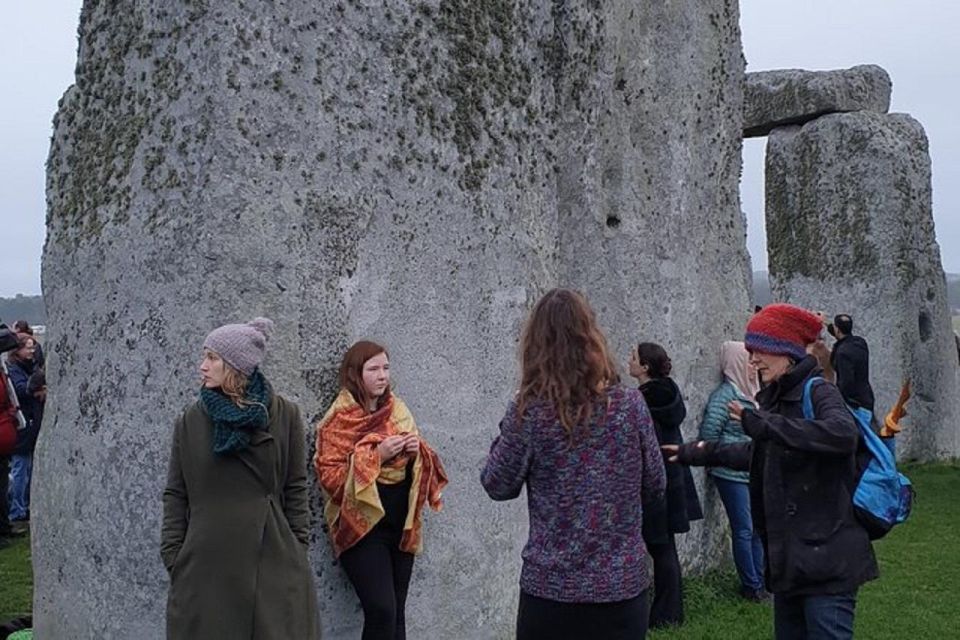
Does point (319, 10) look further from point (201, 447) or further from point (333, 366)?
point (201, 447)

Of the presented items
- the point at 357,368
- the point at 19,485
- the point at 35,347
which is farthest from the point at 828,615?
the point at 35,347

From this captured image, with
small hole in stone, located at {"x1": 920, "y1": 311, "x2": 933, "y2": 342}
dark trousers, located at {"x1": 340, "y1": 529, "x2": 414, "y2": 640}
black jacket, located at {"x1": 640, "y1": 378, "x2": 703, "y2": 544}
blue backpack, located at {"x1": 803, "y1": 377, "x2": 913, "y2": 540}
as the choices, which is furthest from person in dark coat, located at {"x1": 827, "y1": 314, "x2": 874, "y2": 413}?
dark trousers, located at {"x1": 340, "y1": 529, "x2": 414, "y2": 640}

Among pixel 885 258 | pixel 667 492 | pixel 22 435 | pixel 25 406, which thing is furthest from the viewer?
pixel 885 258

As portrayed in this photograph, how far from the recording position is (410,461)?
186 inches

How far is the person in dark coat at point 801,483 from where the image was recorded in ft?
12.8

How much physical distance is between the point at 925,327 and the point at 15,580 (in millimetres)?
8936

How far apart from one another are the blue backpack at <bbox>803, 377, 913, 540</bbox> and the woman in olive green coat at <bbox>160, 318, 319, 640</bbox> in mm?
1773

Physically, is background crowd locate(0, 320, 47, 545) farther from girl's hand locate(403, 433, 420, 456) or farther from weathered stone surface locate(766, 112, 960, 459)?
weathered stone surface locate(766, 112, 960, 459)

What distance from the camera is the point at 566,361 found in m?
3.39

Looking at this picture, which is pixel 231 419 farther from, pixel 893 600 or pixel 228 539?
pixel 893 600

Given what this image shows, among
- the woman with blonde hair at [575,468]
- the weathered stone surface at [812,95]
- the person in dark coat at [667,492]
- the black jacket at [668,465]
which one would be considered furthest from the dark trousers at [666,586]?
the weathered stone surface at [812,95]

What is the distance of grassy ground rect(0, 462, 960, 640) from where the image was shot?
621 cm

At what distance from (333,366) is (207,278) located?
596 mm

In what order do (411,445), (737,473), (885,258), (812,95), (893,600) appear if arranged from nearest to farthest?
(411,445), (737,473), (893,600), (885,258), (812,95)
